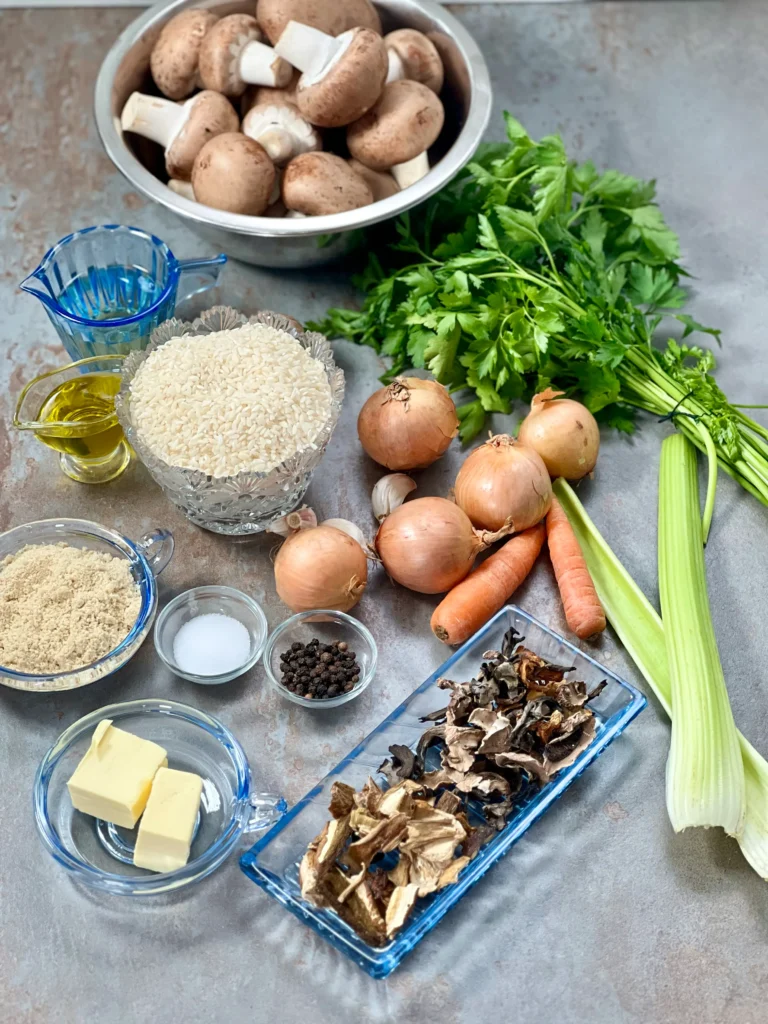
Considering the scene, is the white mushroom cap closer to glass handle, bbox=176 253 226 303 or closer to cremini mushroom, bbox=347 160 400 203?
cremini mushroom, bbox=347 160 400 203

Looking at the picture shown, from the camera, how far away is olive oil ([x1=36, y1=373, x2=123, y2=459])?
1.47 meters

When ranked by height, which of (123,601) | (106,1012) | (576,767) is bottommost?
(106,1012)

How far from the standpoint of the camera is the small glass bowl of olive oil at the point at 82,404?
1509 millimetres

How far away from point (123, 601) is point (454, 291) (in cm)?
72

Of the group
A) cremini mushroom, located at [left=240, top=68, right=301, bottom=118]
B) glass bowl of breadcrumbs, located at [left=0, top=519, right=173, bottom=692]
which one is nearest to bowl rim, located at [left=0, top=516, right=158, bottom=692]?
glass bowl of breadcrumbs, located at [left=0, top=519, right=173, bottom=692]

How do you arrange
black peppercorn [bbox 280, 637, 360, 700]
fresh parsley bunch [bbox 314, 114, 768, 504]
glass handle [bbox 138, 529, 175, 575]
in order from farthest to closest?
fresh parsley bunch [bbox 314, 114, 768, 504]
glass handle [bbox 138, 529, 175, 575]
black peppercorn [bbox 280, 637, 360, 700]

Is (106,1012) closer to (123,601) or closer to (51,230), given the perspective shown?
(123,601)

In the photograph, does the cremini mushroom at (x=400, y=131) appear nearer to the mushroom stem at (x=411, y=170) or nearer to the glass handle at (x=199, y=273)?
the mushroom stem at (x=411, y=170)

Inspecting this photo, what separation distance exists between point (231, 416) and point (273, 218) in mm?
441

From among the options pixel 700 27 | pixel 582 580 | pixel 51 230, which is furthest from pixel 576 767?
pixel 700 27

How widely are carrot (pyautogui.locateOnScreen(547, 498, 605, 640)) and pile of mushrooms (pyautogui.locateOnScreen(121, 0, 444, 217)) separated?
64 cm

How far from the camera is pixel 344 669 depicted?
1344 millimetres

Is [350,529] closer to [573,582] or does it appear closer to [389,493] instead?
[389,493]

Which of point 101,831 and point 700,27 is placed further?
point 700,27
